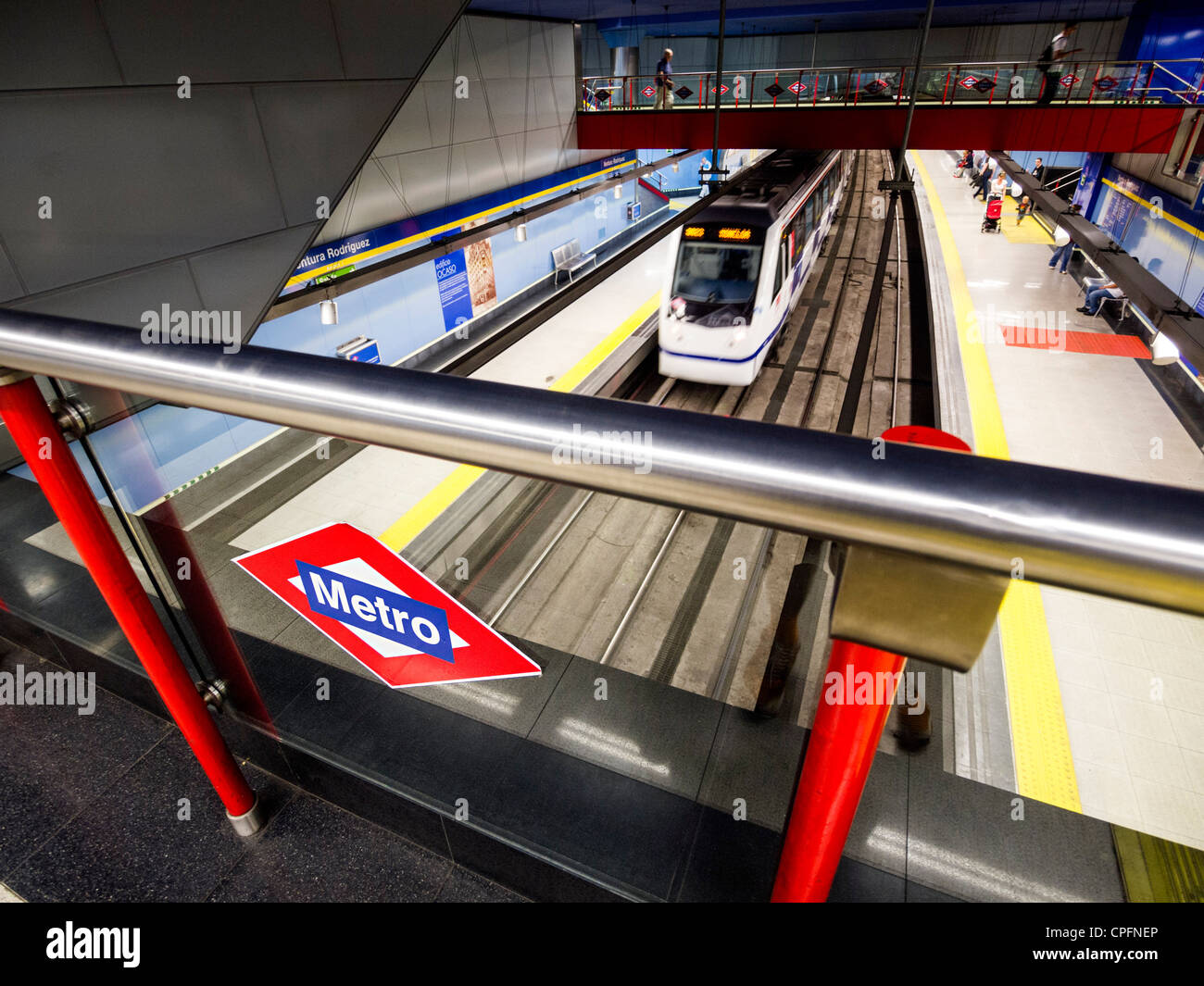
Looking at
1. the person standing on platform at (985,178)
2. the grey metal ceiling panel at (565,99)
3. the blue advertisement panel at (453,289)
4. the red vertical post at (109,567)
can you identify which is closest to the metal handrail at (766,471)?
the red vertical post at (109,567)

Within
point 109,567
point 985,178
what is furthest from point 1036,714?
point 985,178

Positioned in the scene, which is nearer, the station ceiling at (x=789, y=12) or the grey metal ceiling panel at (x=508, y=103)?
the grey metal ceiling panel at (x=508, y=103)

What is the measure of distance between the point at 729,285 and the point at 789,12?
10463mm

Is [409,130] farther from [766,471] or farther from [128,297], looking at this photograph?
[766,471]

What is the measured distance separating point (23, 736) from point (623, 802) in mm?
2340

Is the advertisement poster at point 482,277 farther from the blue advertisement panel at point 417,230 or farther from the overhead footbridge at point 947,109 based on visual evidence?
the overhead footbridge at point 947,109

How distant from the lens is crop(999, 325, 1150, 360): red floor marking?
36.0 feet

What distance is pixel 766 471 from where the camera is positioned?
1.91ft

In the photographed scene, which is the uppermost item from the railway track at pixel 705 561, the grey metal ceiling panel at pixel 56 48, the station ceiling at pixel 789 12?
the station ceiling at pixel 789 12

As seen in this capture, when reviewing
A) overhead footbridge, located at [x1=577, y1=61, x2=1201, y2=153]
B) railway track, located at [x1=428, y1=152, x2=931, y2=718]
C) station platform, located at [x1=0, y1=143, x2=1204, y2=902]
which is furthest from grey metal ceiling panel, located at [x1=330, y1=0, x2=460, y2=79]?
overhead footbridge, located at [x1=577, y1=61, x2=1201, y2=153]

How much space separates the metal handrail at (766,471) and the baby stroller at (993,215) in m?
21.7

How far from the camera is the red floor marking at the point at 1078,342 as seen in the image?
1097 centimetres

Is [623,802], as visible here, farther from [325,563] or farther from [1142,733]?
[1142,733]

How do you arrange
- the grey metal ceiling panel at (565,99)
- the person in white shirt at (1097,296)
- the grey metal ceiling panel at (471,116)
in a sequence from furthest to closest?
the grey metal ceiling panel at (565,99) < the person in white shirt at (1097,296) < the grey metal ceiling panel at (471,116)
